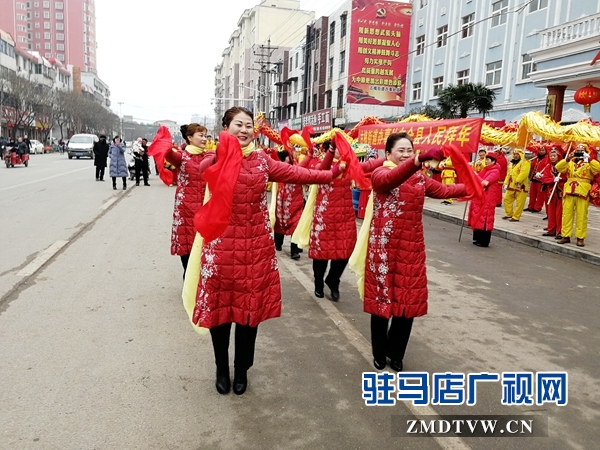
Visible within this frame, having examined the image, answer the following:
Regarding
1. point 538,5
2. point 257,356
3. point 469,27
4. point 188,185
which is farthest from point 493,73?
point 257,356

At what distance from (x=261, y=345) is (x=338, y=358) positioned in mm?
603

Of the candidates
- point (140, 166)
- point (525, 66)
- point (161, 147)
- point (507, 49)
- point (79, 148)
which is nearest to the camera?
point (161, 147)

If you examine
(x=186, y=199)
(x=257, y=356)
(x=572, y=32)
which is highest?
(x=572, y=32)

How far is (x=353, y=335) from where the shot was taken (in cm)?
394

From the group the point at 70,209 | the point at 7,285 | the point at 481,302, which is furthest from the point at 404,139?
the point at 70,209

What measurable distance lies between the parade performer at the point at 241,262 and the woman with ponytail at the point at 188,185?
1520 mm

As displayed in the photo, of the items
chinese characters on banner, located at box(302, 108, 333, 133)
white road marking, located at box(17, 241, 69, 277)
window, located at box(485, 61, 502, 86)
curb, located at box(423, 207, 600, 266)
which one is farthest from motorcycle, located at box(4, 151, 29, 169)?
window, located at box(485, 61, 502, 86)

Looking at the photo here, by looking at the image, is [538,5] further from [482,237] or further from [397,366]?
[397,366]

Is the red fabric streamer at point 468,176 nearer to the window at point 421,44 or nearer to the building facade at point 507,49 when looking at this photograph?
the building facade at point 507,49

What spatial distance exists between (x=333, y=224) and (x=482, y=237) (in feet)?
14.1

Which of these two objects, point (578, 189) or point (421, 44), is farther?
point (421, 44)

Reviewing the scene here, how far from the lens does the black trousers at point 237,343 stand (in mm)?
2910

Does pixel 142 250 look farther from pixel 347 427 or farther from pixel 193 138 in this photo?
pixel 347 427

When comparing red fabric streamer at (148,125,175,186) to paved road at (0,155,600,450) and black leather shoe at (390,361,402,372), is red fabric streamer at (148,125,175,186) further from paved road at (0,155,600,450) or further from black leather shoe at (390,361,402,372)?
black leather shoe at (390,361,402,372)
